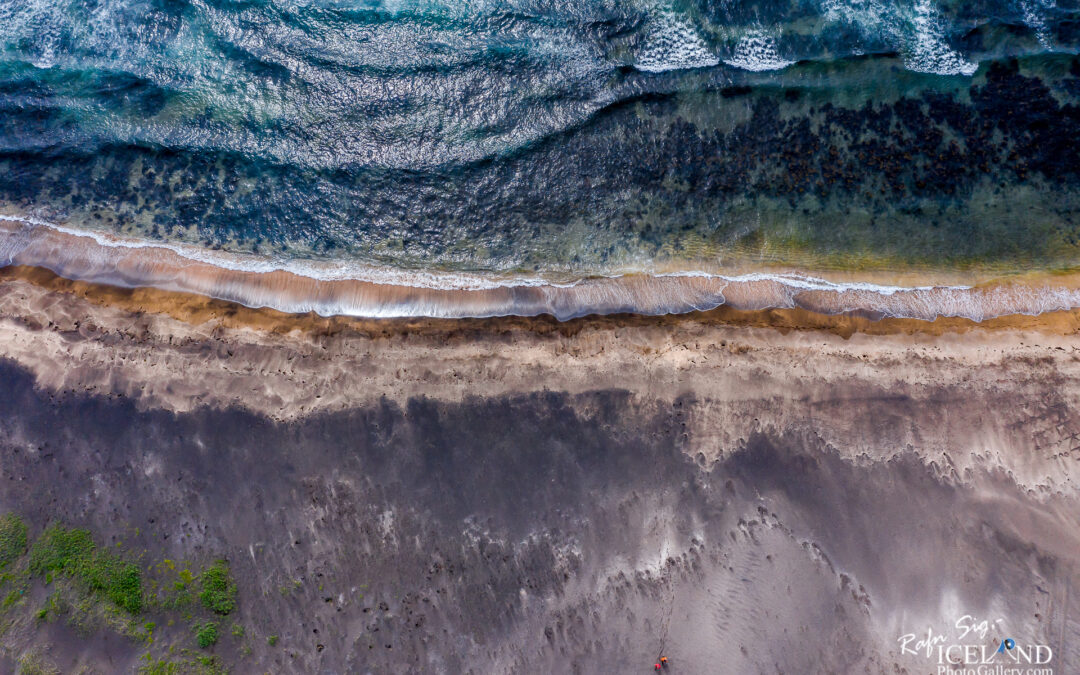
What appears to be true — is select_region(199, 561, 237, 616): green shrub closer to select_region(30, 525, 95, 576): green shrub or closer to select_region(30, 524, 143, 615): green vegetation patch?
select_region(30, 524, 143, 615): green vegetation patch

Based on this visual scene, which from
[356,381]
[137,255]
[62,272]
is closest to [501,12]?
[356,381]

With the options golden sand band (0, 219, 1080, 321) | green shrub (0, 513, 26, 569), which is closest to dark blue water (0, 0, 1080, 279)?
golden sand band (0, 219, 1080, 321)

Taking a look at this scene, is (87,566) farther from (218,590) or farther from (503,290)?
(503,290)

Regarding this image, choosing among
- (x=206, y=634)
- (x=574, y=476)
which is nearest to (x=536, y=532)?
(x=574, y=476)

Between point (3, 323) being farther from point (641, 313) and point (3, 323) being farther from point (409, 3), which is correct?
point (641, 313)

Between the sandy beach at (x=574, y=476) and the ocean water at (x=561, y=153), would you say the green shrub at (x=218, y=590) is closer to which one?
the sandy beach at (x=574, y=476)
